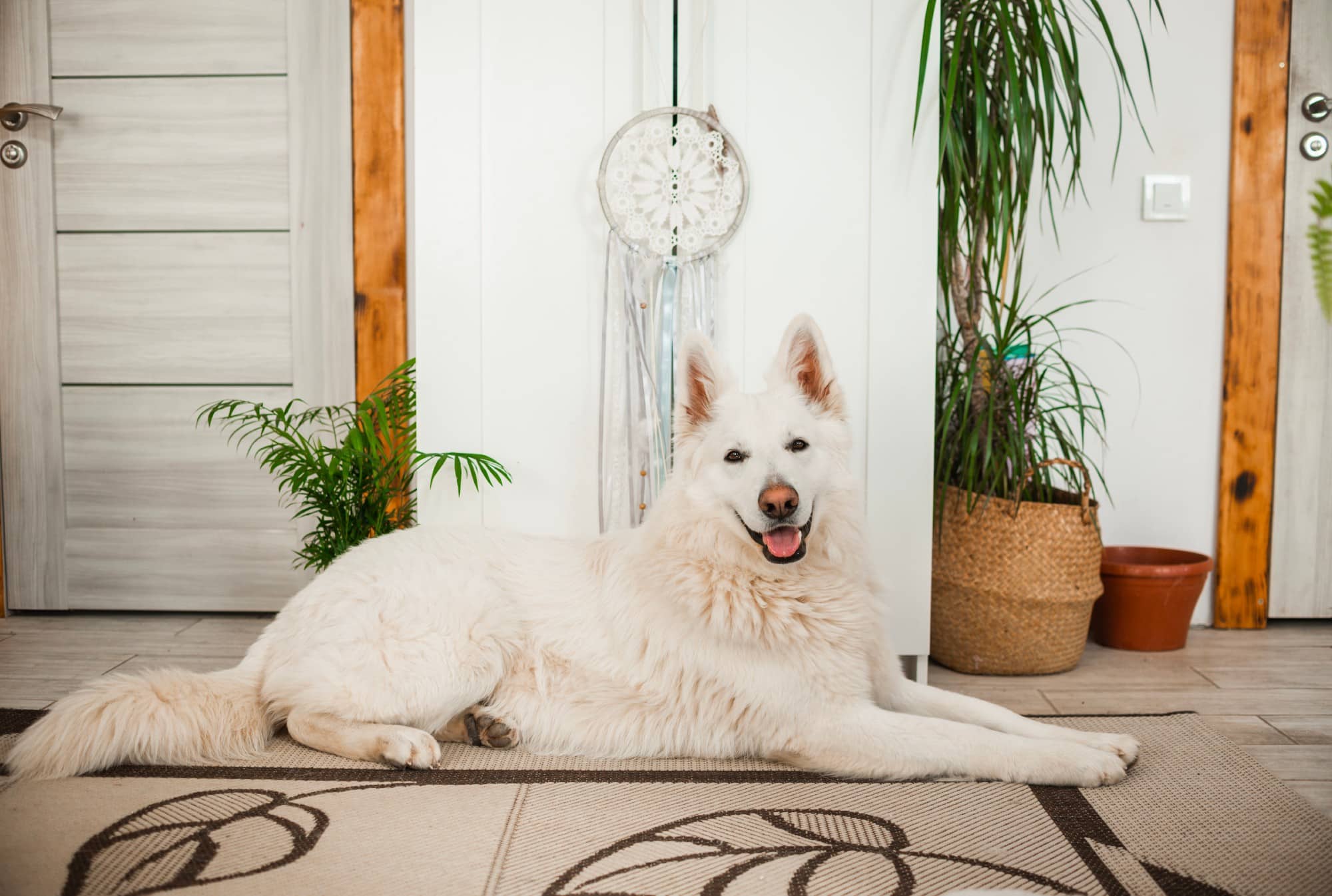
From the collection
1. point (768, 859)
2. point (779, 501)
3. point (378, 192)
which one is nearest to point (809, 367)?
point (779, 501)

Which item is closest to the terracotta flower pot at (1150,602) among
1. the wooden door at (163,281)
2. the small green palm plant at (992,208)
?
the small green palm plant at (992,208)

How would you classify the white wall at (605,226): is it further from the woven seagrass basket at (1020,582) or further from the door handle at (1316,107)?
the door handle at (1316,107)

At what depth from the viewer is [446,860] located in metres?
1.40

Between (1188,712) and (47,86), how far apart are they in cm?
414

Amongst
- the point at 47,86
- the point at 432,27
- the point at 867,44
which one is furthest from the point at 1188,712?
the point at 47,86

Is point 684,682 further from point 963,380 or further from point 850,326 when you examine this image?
point 963,380

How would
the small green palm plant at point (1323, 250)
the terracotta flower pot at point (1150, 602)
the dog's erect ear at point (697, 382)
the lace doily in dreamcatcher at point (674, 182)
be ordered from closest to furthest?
the small green palm plant at point (1323, 250)
the dog's erect ear at point (697, 382)
the lace doily in dreamcatcher at point (674, 182)
the terracotta flower pot at point (1150, 602)

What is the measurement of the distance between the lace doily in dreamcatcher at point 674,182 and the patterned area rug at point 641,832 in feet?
4.62

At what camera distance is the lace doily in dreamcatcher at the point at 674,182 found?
7.68 feet

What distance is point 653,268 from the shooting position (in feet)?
7.93

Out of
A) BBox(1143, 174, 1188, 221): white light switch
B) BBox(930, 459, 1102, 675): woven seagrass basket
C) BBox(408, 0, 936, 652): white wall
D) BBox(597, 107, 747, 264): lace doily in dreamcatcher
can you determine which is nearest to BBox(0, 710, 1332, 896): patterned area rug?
BBox(930, 459, 1102, 675): woven seagrass basket

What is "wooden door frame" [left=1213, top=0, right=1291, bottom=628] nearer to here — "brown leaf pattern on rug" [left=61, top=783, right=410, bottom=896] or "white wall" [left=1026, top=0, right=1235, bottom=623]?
"white wall" [left=1026, top=0, right=1235, bottom=623]

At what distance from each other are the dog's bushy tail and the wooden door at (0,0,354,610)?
1414 mm

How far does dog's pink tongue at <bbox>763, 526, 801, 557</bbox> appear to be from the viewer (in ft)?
5.58
